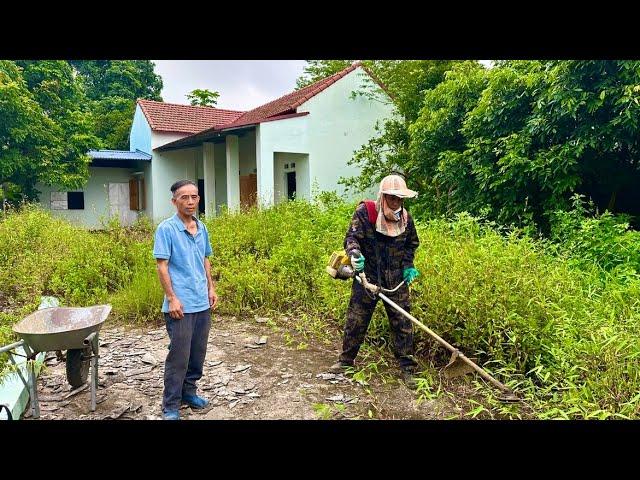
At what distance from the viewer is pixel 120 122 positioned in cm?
2481

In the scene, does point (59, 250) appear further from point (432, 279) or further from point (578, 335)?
point (578, 335)

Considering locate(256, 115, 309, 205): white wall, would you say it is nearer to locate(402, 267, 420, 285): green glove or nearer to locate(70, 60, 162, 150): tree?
locate(402, 267, 420, 285): green glove

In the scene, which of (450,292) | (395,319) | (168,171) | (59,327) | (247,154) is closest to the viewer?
(59,327)

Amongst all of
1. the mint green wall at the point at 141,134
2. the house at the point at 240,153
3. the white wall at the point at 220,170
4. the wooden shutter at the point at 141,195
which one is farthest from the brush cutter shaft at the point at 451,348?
the wooden shutter at the point at 141,195

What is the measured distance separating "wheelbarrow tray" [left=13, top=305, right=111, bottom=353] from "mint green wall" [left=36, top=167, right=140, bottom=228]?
1434cm

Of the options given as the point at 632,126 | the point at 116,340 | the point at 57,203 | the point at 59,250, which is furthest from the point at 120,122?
the point at 632,126

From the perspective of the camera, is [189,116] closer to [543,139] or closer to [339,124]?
[339,124]

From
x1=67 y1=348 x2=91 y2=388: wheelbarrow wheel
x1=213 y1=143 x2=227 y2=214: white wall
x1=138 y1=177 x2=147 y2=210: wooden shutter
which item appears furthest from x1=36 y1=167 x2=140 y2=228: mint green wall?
x1=67 y1=348 x2=91 y2=388: wheelbarrow wheel

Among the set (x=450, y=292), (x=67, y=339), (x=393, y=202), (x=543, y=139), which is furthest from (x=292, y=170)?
(x=67, y=339)

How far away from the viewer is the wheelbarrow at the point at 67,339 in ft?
10.1

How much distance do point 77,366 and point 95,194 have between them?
1609cm

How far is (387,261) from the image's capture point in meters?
3.78

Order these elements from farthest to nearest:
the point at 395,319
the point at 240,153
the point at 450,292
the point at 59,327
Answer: the point at 240,153
the point at 450,292
the point at 395,319
the point at 59,327

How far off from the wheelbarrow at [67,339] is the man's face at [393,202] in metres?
2.39
